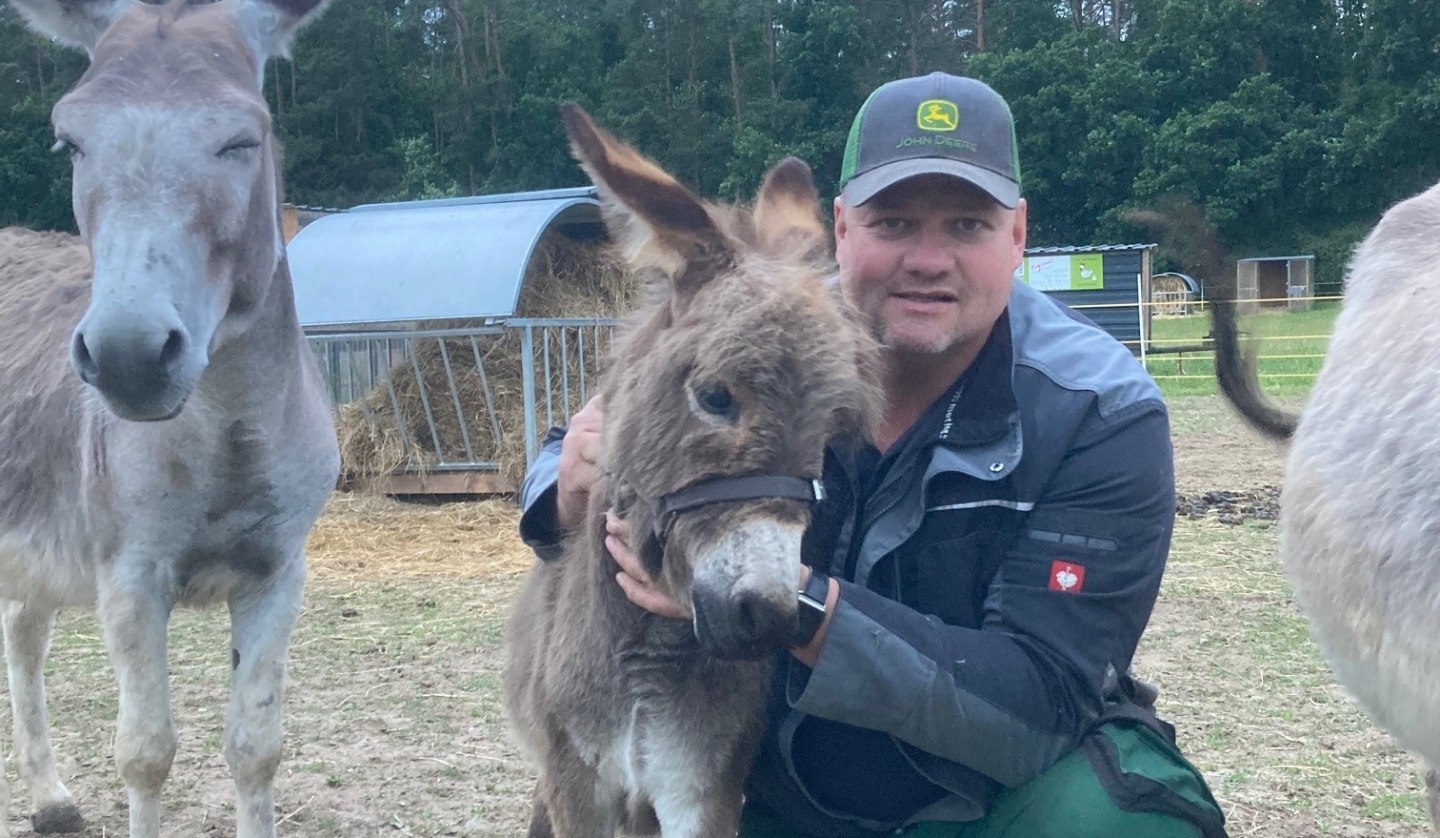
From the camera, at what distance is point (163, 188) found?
7.76 feet

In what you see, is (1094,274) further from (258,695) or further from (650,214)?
(650,214)

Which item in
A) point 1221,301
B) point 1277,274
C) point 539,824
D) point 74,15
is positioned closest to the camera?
point 74,15

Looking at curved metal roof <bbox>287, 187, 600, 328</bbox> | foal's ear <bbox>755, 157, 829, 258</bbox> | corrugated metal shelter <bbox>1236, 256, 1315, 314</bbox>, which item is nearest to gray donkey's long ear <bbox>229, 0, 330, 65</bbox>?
foal's ear <bbox>755, 157, 829, 258</bbox>

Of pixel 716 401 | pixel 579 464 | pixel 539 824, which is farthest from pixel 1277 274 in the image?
pixel 716 401

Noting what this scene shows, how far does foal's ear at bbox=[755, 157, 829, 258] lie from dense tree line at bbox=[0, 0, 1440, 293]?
28926 mm

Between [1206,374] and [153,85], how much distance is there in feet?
56.2

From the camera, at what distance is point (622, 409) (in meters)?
2.02

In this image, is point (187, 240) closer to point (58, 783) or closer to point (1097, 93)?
point (58, 783)

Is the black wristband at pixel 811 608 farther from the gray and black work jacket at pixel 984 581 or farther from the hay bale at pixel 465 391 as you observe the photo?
the hay bale at pixel 465 391

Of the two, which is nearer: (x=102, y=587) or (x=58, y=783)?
(x=102, y=587)

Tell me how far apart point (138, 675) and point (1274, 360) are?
16.3 m

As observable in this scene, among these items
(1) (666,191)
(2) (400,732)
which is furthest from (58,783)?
(1) (666,191)

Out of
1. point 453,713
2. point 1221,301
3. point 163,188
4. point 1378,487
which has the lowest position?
point 453,713

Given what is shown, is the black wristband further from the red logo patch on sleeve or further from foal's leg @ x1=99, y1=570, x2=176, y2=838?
foal's leg @ x1=99, y1=570, x2=176, y2=838
